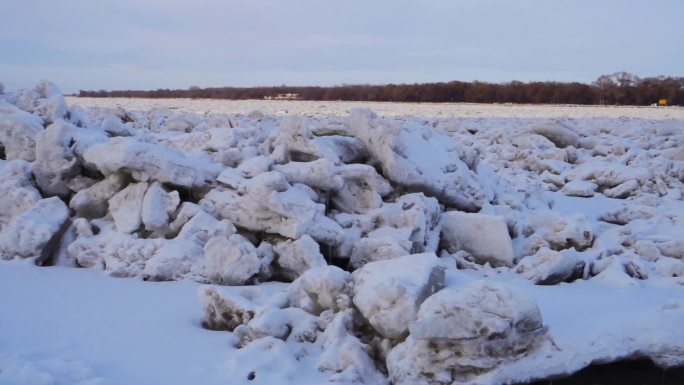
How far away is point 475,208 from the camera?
559 cm

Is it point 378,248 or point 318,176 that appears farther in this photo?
point 318,176

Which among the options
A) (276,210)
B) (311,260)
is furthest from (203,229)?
(311,260)

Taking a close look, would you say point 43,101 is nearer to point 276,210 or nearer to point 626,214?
point 276,210

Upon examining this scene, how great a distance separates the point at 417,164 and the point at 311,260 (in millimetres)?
1732

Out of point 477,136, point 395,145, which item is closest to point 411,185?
point 395,145

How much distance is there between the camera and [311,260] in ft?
13.5

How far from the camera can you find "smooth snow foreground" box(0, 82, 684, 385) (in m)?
2.84

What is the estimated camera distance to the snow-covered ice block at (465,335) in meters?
2.73

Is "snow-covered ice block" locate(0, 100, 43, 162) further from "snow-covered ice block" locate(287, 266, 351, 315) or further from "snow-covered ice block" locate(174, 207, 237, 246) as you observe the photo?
→ "snow-covered ice block" locate(287, 266, 351, 315)

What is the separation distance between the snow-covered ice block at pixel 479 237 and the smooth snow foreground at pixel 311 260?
0.05ft

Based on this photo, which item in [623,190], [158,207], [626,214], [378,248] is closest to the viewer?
[378,248]

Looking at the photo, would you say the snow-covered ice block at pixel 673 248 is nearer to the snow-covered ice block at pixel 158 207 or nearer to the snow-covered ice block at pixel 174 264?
the snow-covered ice block at pixel 174 264

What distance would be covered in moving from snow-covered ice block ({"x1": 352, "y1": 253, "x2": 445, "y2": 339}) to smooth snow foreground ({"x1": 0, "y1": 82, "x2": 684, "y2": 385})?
1 centimetres

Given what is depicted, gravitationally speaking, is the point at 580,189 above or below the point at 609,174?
below
